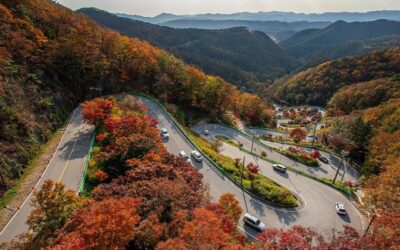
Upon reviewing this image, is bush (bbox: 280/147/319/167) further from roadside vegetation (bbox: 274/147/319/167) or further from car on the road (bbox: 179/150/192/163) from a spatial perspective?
car on the road (bbox: 179/150/192/163)

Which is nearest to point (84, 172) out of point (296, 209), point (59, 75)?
point (59, 75)

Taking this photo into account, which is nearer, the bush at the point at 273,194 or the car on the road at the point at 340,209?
the bush at the point at 273,194

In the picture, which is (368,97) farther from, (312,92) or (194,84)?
(194,84)

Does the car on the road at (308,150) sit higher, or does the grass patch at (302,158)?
the grass patch at (302,158)

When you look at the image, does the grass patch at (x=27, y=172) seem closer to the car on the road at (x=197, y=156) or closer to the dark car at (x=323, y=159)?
the car on the road at (x=197, y=156)

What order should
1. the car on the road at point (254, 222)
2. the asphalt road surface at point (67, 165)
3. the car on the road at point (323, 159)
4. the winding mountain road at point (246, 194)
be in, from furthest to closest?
the car on the road at point (323, 159), the winding mountain road at point (246, 194), the car on the road at point (254, 222), the asphalt road surface at point (67, 165)

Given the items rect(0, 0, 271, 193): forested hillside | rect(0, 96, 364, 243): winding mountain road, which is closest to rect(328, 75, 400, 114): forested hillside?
rect(0, 0, 271, 193): forested hillside

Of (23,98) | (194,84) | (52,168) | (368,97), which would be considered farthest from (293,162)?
(368,97)

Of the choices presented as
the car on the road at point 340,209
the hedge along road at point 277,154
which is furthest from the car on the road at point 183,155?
the car on the road at point 340,209
